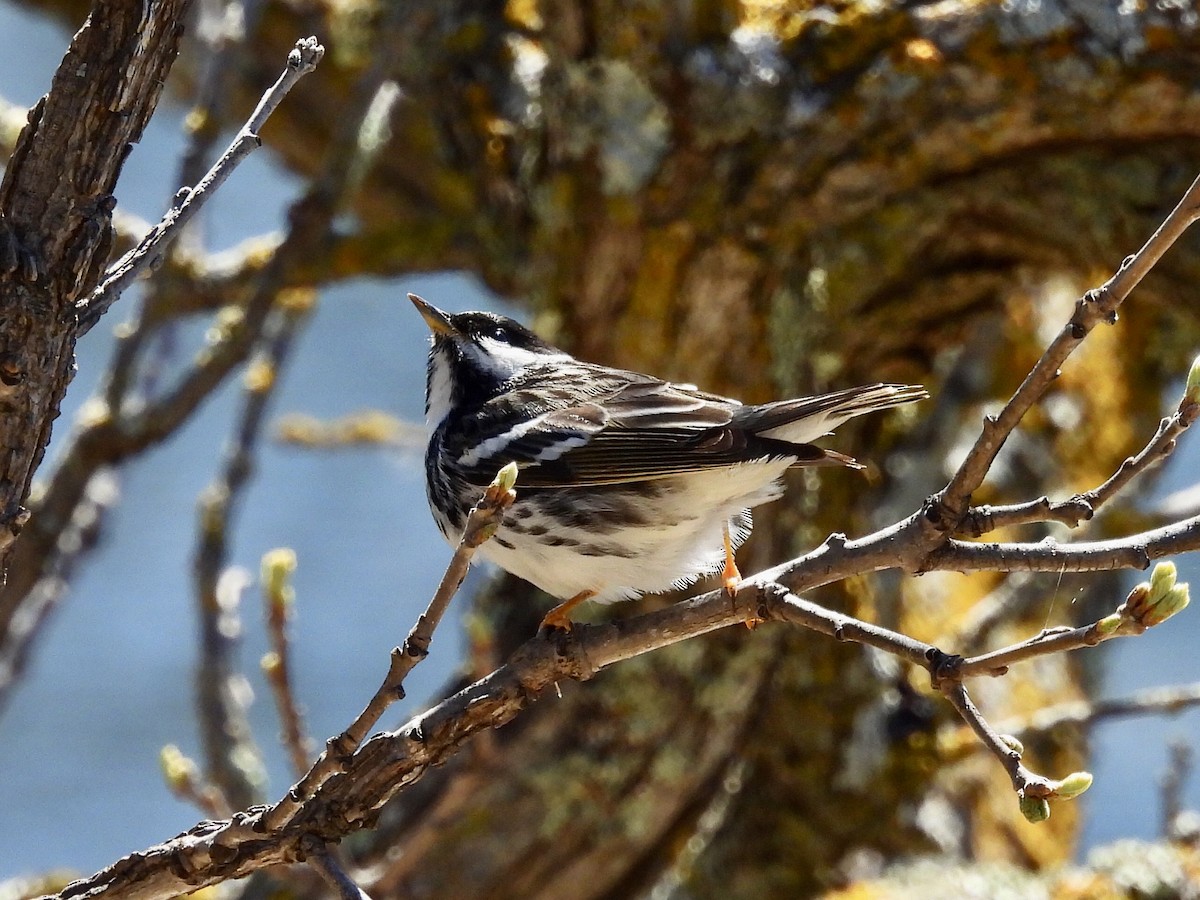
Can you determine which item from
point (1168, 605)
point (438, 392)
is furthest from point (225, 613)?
point (1168, 605)

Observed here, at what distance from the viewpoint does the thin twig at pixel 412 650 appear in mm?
1548

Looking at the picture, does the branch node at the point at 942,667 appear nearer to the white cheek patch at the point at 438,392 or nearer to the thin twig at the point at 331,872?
the thin twig at the point at 331,872

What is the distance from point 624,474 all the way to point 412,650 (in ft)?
3.52

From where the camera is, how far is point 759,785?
4.09 metres

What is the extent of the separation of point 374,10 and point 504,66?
26.9 inches

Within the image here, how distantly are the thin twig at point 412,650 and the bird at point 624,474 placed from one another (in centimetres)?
92

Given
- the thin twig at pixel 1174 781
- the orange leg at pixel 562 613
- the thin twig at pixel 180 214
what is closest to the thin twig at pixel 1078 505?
the thin twig at pixel 180 214

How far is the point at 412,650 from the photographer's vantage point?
163 centimetres

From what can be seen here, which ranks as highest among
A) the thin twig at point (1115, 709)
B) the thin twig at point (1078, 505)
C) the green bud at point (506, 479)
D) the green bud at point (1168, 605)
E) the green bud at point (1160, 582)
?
the green bud at point (506, 479)

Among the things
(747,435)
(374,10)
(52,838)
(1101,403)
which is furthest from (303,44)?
(52,838)

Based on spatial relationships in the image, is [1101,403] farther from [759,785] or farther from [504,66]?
[504,66]

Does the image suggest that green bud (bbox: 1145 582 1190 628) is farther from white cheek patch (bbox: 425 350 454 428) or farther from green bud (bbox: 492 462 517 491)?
white cheek patch (bbox: 425 350 454 428)

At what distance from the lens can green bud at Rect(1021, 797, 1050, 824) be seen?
59.8 inches

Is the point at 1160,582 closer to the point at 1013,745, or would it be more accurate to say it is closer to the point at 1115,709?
the point at 1013,745
